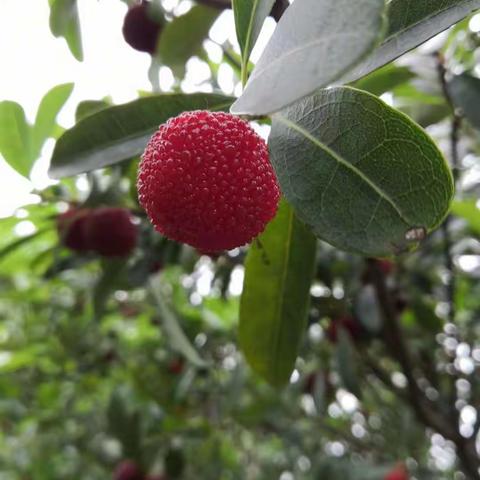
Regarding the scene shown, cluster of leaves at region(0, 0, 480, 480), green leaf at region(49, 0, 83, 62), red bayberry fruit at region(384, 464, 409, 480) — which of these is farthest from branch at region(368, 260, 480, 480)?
green leaf at region(49, 0, 83, 62)

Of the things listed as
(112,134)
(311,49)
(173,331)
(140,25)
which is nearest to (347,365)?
(173,331)

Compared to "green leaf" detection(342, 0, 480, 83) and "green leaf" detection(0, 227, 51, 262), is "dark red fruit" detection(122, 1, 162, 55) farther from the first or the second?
"green leaf" detection(342, 0, 480, 83)

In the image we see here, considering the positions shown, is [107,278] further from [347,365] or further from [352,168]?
[352,168]

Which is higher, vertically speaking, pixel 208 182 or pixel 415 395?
pixel 208 182

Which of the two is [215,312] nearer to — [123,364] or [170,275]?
[170,275]

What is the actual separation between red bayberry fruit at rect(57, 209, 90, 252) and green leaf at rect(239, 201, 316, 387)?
2.02 ft

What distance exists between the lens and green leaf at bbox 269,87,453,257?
0.61m

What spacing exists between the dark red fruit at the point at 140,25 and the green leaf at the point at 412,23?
2.79 ft

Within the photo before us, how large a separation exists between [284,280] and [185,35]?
59 centimetres

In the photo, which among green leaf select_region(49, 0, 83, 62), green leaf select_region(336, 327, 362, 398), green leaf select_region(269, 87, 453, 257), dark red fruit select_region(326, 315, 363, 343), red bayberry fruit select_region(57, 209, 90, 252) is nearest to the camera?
green leaf select_region(269, 87, 453, 257)

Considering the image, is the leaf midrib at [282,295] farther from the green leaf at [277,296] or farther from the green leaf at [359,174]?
the green leaf at [359,174]

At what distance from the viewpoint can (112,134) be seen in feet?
2.81

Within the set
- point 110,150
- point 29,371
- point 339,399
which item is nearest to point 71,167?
point 110,150

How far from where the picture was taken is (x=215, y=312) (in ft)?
8.03
